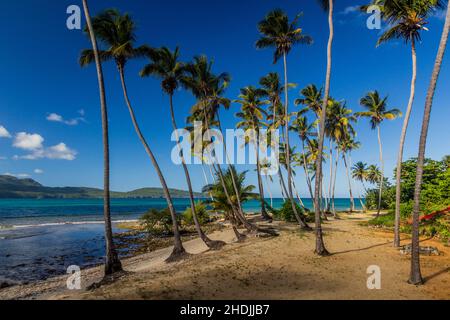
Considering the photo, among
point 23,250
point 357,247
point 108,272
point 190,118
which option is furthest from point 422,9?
point 23,250

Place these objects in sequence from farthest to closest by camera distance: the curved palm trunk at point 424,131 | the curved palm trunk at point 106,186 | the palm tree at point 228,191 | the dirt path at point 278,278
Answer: the palm tree at point 228,191 → the curved palm trunk at point 106,186 → the curved palm trunk at point 424,131 → the dirt path at point 278,278

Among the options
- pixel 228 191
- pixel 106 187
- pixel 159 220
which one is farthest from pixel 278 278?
pixel 159 220

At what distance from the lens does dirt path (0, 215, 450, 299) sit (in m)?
7.26

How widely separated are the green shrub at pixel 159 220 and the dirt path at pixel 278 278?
13182 mm

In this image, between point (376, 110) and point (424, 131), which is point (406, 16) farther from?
point (376, 110)

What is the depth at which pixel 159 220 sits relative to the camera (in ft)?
89.6

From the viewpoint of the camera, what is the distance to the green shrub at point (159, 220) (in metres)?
27.0

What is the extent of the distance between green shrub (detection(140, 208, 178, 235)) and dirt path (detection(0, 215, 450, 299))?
13.2 m

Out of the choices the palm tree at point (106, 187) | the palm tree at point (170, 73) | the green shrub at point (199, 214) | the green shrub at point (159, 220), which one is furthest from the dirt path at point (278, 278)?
the green shrub at point (199, 214)

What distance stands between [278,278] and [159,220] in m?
21.1

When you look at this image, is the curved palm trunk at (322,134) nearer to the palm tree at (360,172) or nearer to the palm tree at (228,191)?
the palm tree at (228,191)
